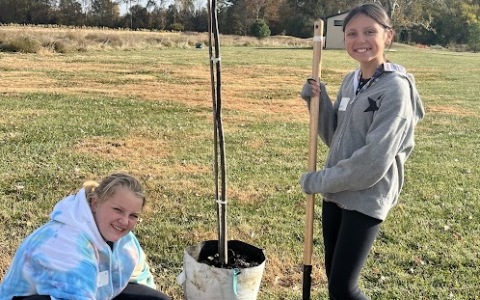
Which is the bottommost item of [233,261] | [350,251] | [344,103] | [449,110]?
[449,110]

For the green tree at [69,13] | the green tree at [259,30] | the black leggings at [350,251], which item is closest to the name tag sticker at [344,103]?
the black leggings at [350,251]

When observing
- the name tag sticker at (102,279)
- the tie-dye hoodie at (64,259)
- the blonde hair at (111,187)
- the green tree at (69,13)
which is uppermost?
the green tree at (69,13)

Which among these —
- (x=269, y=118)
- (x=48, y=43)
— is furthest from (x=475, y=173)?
(x=48, y=43)

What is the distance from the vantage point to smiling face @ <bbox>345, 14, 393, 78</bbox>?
8.28 ft

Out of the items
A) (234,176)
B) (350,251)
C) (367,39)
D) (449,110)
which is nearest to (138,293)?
(350,251)

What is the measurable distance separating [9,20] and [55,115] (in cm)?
6017

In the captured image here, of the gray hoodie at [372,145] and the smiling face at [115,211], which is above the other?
the gray hoodie at [372,145]

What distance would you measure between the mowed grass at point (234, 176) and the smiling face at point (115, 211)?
50.5 inches

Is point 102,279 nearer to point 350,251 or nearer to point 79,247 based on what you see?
point 79,247

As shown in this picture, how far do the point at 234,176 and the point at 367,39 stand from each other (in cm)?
388

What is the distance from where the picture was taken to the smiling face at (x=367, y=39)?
2523mm

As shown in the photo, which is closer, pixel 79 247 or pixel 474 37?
pixel 79 247

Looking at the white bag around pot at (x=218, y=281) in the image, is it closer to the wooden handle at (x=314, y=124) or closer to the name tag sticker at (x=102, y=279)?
the wooden handle at (x=314, y=124)

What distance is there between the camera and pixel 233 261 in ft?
10.9
